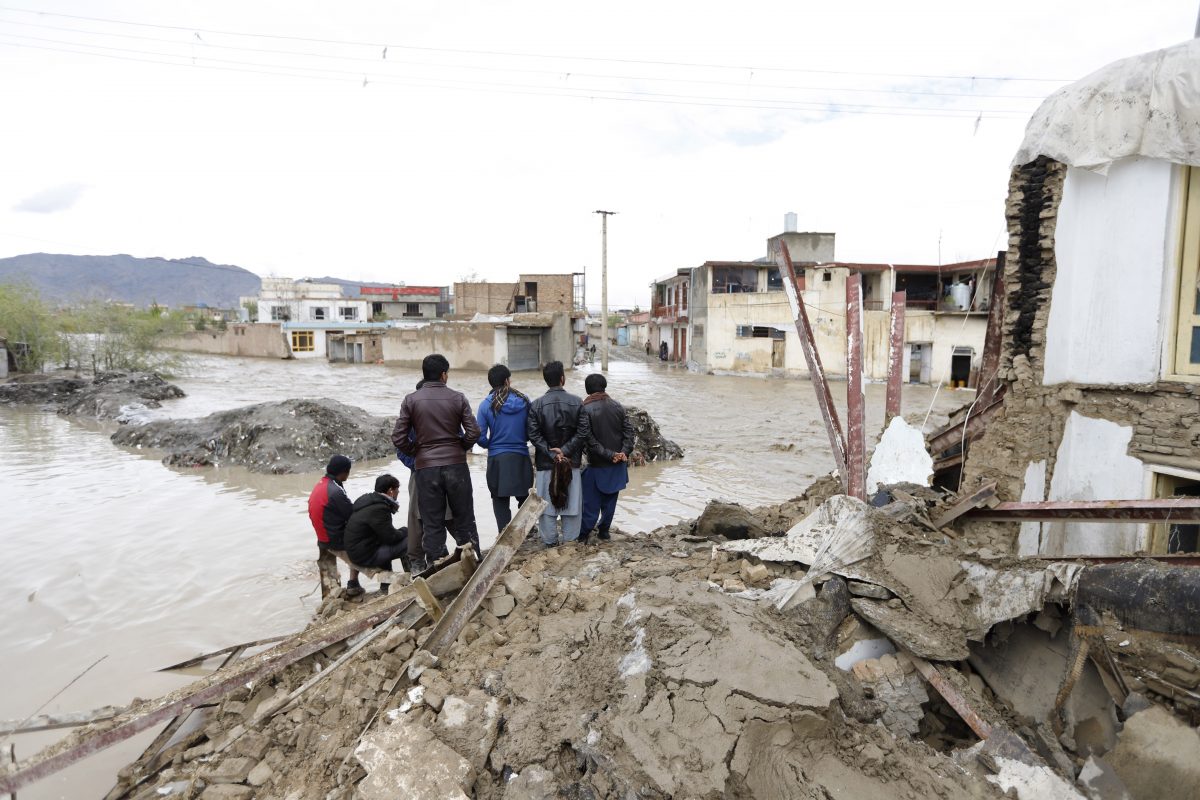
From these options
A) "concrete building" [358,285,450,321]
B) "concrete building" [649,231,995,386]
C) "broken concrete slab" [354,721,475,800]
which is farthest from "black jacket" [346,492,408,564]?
"concrete building" [358,285,450,321]

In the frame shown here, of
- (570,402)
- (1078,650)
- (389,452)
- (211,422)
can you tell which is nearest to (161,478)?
(211,422)

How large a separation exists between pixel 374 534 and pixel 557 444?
5.35 ft

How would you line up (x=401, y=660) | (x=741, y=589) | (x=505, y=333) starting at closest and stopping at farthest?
(x=401, y=660) → (x=741, y=589) → (x=505, y=333)

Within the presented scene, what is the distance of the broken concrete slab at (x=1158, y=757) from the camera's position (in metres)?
2.75

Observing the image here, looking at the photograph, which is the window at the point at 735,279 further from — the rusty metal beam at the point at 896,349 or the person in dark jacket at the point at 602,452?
the person in dark jacket at the point at 602,452

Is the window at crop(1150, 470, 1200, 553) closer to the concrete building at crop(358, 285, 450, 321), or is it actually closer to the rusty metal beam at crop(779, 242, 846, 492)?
the rusty metal beam at crop(779, 242, 846, 492)

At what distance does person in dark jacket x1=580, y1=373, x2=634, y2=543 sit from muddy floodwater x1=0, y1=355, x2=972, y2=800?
2.37 m

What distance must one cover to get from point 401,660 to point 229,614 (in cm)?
348

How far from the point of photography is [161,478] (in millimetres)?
11352

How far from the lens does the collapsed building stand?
2.69 meters

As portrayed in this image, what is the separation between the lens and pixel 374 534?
522 centimetres

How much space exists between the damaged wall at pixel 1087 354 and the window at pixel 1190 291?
8 cm

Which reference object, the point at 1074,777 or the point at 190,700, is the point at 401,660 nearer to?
the point at 190,700

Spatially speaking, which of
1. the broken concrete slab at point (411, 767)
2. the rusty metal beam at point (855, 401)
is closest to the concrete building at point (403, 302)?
the rusty metal beam at point (855, 401)
